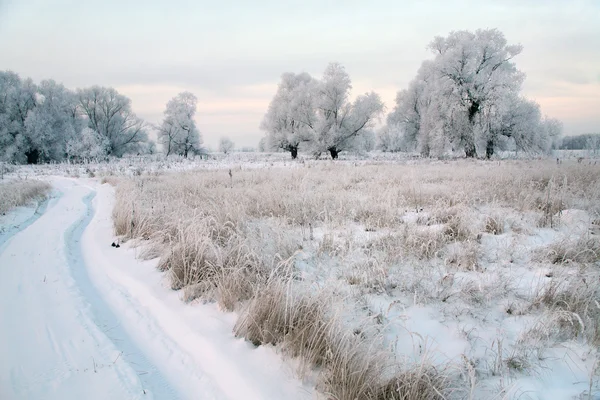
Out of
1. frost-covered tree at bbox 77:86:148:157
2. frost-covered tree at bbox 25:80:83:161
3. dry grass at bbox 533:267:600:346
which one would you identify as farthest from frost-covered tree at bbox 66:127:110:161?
dry grass at bbox 533:267:600:346

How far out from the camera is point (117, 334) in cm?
271

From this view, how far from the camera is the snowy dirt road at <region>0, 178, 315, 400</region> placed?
6.80ft

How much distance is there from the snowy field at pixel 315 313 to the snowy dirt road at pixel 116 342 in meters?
0.01

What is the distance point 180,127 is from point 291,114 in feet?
59.0

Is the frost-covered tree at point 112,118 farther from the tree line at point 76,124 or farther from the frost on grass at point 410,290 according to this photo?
the frost on grass at point 410,290

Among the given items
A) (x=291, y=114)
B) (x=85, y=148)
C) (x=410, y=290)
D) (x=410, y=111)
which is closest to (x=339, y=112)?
(x=291, y=114)

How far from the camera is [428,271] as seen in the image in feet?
11.3

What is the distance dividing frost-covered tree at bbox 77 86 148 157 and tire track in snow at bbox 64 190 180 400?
4357 centimetres

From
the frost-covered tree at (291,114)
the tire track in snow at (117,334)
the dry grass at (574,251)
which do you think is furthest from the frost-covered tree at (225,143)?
the dry grass at (574,251)

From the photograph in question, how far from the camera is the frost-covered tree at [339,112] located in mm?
31672

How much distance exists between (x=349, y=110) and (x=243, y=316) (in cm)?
3273

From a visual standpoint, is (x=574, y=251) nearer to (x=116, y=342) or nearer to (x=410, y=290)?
(x=410, y=290)

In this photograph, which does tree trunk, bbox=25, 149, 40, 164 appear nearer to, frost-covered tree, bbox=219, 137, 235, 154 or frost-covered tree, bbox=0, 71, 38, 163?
frost-covered tree, bbox=0, 71, 38, 163

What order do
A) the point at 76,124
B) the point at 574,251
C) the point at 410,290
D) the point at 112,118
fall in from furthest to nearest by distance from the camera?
1. the point at 112,118
2. the point at 76,124
3. the point at 574,251
4. the point at 410,290
